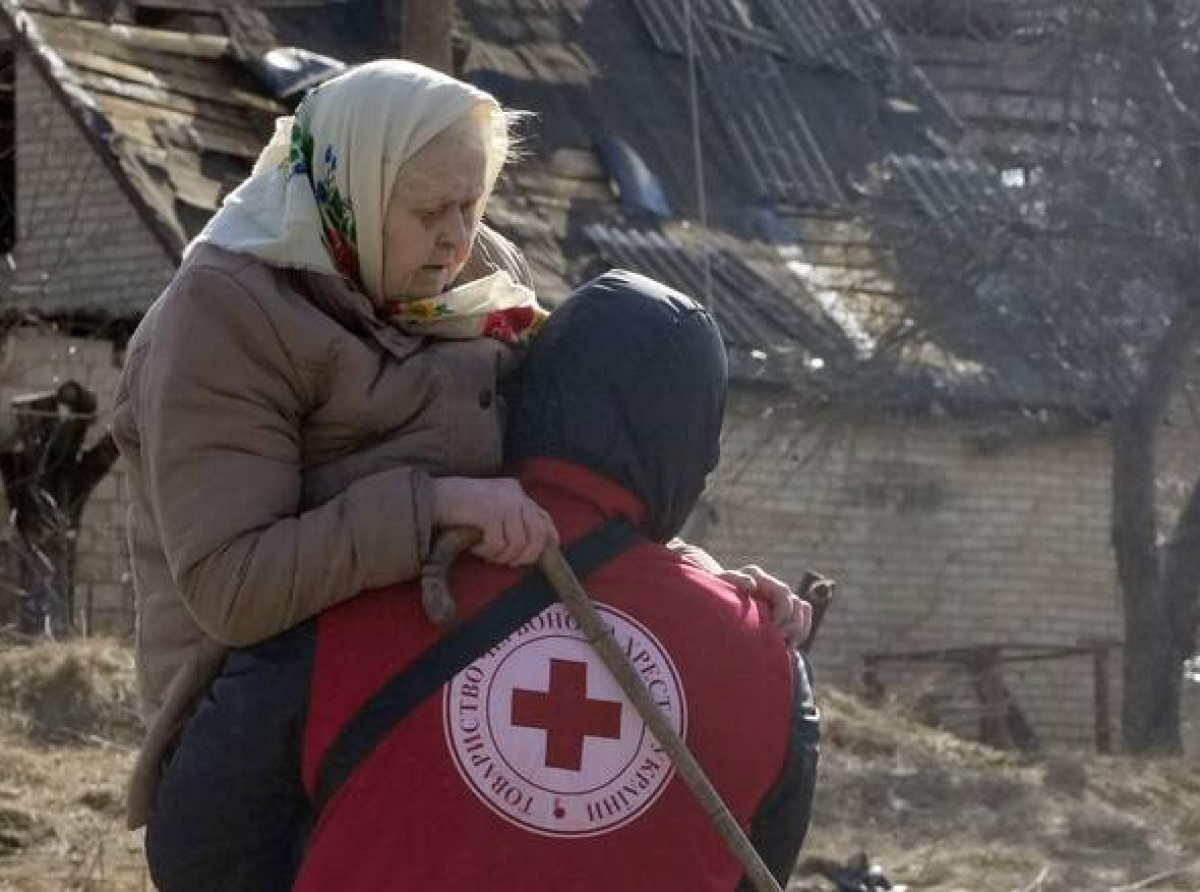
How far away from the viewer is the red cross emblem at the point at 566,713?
9.74ft

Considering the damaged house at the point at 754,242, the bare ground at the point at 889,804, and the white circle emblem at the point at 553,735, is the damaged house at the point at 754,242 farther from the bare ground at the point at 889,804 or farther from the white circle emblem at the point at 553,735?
the white circle emblem at the point at 553,735

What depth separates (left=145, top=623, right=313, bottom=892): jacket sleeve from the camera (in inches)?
117

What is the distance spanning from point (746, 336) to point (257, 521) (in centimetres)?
1530

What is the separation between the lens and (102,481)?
553 inches

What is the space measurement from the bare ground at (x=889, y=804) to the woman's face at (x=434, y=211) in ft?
10.1

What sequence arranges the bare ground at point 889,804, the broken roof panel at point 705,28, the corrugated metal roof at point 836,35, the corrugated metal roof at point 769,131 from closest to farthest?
the bare ground at point 889,804 → the corrugated metal roof at point 769,131 → the broken roof panel at point 705,28 → the corrugated metal roof at point 836,35

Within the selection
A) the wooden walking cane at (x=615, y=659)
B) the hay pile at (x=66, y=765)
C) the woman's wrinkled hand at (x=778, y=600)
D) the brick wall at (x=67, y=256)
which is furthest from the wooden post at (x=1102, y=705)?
the wooden walking cane at (x=615, y=659)

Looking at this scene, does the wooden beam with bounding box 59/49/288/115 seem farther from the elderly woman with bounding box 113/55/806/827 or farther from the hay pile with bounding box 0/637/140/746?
the elderly woman with bounding box 113/55/806/827

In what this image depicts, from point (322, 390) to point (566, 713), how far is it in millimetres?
455

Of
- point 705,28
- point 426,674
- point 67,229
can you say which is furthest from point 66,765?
point 705,28

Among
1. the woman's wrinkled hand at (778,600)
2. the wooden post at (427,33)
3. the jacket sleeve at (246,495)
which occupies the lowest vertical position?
the wooden post at (427,33)

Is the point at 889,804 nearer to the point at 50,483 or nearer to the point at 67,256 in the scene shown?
the point at 50,483

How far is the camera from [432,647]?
298 cm

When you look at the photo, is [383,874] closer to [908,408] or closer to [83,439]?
[83,439]
